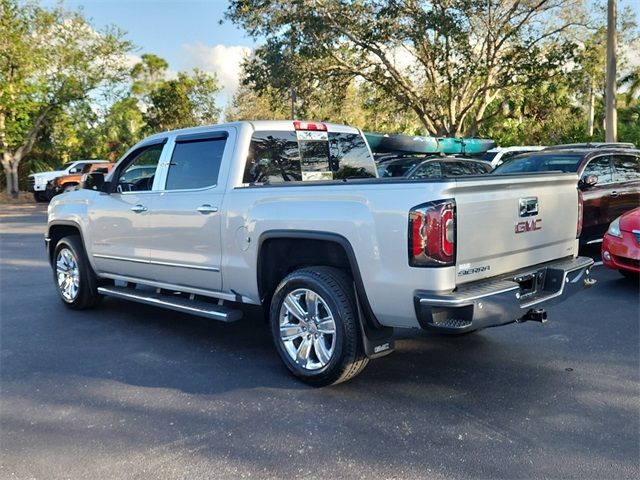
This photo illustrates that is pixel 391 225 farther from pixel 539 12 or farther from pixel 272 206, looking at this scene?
pixel 539 12

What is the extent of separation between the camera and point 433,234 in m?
3.62

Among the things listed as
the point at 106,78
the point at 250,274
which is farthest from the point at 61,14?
the point at 250,274

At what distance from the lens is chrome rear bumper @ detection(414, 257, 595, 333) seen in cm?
363

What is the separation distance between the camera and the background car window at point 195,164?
5191 millimetres

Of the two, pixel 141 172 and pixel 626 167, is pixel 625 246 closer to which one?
pixel 626 167

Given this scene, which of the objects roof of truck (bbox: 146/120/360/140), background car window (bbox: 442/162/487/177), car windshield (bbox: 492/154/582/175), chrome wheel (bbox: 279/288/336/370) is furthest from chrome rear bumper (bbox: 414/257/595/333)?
background car window (bbox: 442/162/487/177)

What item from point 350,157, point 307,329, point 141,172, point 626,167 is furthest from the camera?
point 626,167

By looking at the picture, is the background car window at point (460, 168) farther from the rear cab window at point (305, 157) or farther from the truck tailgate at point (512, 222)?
the truck tailgate at point (512, 222)

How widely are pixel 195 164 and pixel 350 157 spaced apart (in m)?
1.51

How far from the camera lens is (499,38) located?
21609 millimetres

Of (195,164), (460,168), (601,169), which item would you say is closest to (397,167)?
(460,168)

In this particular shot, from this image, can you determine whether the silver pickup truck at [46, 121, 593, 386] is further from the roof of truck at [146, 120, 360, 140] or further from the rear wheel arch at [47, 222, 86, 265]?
the rear wheel arch at [47, 222, 86, 265]

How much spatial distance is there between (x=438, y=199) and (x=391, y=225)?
338 millimetres

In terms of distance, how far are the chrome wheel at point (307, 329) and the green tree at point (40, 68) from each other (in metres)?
25.6
